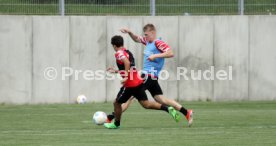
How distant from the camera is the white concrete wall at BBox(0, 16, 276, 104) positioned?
78.9 ft

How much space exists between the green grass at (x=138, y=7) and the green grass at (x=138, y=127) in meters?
3.54

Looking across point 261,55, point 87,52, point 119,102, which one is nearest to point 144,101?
point 119,102

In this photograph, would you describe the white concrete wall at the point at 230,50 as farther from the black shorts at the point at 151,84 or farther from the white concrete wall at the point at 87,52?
the black shorts at the point at 151,84

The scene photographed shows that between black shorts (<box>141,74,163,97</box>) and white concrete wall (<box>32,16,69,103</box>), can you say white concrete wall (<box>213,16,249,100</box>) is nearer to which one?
white concrete wall (<box>32,16,69,103</box>)

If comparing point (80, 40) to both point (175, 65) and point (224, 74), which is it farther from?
point (224, 74)

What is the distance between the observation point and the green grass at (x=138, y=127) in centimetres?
1266

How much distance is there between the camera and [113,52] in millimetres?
24844

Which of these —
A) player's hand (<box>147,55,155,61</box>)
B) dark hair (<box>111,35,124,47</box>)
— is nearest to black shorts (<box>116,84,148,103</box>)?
player's hand (<box>147,55,155,61</box>)

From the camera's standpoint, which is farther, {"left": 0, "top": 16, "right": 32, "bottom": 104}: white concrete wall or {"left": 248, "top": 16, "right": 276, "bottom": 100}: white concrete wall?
{"left": 248, "top": 16, "right": 276, "bottom": 100}: white concrete wall

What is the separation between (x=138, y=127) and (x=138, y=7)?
10375mm

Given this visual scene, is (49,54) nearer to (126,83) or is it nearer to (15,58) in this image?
(15,58)

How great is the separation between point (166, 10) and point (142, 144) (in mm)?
14046

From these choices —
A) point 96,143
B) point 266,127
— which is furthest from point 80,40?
point 96,143

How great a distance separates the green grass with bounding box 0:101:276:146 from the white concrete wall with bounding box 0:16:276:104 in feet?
5.68
